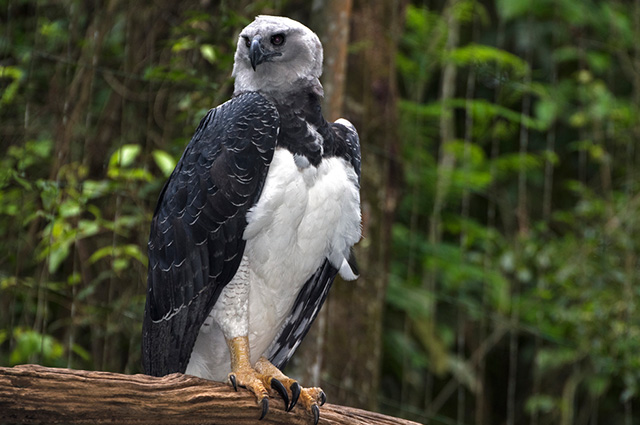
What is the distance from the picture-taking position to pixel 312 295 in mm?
2820

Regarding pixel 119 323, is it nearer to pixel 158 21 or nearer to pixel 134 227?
pixel 134 227

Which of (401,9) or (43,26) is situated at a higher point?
(401,9)

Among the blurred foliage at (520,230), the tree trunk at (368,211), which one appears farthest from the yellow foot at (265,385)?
the blurred foliage at (520,230)

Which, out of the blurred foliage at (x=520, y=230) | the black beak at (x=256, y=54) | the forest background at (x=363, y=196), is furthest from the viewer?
the blurred foliage at (x=520, y=230)

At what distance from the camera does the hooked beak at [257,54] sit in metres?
2.64

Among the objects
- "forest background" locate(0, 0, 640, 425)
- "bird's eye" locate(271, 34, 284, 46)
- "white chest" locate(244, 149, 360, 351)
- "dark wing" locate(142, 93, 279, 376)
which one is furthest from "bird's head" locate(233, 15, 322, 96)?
"forest background" locate(0, 0, 640, 425)

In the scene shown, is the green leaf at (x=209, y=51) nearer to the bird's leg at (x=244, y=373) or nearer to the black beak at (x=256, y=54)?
the black beak at (x=256, y=54)

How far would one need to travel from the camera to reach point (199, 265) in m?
2.56

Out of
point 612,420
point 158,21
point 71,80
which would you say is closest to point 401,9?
point 158,21

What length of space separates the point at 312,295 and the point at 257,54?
0.80 metres

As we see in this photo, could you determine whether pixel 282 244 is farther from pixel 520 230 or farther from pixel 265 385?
pixel 520 230

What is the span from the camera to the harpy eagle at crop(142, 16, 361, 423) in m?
2.51

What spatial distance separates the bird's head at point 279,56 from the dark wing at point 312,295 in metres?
0.18

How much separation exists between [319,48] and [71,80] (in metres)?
1.54
